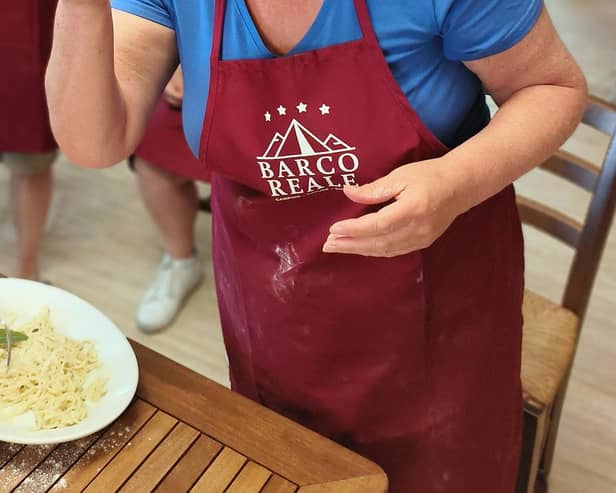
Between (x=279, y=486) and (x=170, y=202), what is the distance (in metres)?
1.32

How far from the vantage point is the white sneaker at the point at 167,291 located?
6.63 feet

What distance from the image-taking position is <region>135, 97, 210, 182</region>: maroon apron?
72.3 inches

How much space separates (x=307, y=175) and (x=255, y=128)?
0.07m

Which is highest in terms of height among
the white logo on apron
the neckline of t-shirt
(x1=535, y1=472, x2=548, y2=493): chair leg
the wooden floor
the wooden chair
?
the neckline of t-shirt

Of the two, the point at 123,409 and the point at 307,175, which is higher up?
the point at 307,175

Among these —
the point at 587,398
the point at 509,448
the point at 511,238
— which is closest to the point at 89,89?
the point at 511,238

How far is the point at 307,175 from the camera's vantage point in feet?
2.74

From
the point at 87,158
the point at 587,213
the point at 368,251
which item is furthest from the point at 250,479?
the point at 587,213

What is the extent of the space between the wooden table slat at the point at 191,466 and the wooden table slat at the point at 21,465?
5.3 inches

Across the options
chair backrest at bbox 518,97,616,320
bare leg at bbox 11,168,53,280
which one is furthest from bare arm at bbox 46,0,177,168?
bare leg at bbox 11,168,53,280

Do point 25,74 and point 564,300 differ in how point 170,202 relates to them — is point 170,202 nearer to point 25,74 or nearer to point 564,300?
point 25,74

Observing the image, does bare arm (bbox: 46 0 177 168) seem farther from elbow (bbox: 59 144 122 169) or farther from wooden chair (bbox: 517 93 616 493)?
wooden chair (bbox: 517 93 616 493)

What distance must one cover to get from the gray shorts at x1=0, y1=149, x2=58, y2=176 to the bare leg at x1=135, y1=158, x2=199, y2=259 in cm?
22

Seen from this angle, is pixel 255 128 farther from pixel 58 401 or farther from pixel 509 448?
pixel 509 448
